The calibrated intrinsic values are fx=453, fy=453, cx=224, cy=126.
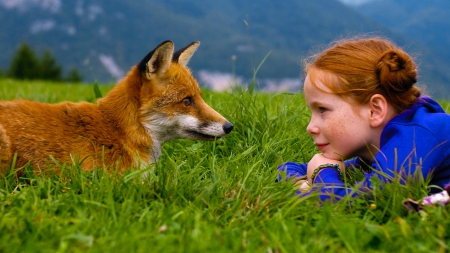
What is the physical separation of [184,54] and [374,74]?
234 centimetres

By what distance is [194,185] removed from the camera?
3.33 metres

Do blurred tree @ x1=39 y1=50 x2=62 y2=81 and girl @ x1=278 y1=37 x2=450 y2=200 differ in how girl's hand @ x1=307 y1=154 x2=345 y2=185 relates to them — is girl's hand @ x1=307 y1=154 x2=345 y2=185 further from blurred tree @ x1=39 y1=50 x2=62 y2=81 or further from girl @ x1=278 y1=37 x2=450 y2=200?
blurred tree @ x1=39 y1=50 x2=62 y2=81

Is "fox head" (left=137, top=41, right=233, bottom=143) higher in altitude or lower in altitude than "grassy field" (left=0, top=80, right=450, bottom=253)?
higher

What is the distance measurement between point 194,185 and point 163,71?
5.30 ft

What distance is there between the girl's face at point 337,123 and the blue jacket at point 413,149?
18 cm

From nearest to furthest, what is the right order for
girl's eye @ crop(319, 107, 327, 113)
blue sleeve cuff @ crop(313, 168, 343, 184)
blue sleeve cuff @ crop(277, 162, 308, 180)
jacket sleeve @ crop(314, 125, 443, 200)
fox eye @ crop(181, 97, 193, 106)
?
jacket sleeve @ crop(314, 125, 443, 200) → blue sleeve cuff @ crop(313, 168, 343, 184) → girl's eye @ crop(319, 107, 327, 113) → blue sleeve cuff @ crop(277, 162, 308, 180) → fox eye @ crop(181, 97, 193, 106)

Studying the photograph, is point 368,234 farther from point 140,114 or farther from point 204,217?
point 140,114

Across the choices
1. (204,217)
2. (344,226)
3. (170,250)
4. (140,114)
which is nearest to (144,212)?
(204,217)

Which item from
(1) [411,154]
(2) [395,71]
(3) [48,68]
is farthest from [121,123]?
(3) [48,68]

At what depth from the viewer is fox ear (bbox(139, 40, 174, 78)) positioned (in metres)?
4.36

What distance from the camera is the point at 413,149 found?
10.2 ft

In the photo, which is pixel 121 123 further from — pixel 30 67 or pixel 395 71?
pixel 30 67

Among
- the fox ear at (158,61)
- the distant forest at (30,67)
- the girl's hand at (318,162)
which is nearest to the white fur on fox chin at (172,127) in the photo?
the fox ear at (158,61)

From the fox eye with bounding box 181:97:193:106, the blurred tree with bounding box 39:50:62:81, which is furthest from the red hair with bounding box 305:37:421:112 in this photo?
the blurred tree with bounding box 39:50:62:81
